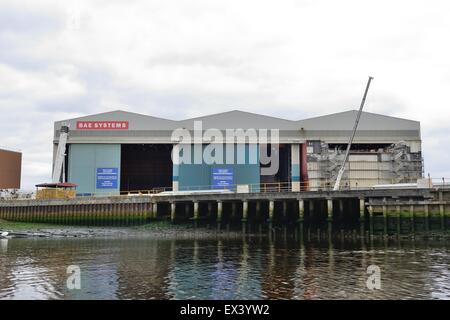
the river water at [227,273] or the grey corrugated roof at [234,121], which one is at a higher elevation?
the grey corrugated roof at [234,121]

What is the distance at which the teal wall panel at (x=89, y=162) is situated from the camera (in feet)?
219

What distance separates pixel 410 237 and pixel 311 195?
10754 millimetres

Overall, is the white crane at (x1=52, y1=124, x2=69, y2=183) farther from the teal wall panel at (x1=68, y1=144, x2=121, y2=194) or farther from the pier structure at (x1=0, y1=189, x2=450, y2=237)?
the pier structure at (x1=0, y1=189, x2=450, y2=237)

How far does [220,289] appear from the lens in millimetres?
18750

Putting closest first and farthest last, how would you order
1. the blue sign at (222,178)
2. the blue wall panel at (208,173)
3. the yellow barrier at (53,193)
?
the yellow barrier at (53,193) → the blue sign at (222,178) → the blue wall panel at (208,173)

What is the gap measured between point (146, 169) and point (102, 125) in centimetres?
2001

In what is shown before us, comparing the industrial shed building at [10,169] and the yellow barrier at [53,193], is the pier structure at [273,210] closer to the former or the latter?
the yellow barrier at [53,193]

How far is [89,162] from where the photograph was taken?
67.4 meters

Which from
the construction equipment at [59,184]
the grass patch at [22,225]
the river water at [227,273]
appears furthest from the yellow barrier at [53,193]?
the river water at [227,273]

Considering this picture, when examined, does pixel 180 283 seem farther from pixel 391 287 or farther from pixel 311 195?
pixel 311 195

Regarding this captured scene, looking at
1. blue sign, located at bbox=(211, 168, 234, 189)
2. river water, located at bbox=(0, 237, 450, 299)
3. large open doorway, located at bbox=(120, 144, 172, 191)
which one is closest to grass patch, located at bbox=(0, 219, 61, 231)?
river water, located at bbox=(0, 237, 450, 299)

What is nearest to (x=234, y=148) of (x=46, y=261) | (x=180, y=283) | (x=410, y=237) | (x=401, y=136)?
(x=401, y=136)

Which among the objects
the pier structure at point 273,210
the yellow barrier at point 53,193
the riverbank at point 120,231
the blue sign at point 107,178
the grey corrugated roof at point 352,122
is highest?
the grey corrugated roof at point 352,122

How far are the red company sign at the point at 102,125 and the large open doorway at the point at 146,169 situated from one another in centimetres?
1324
